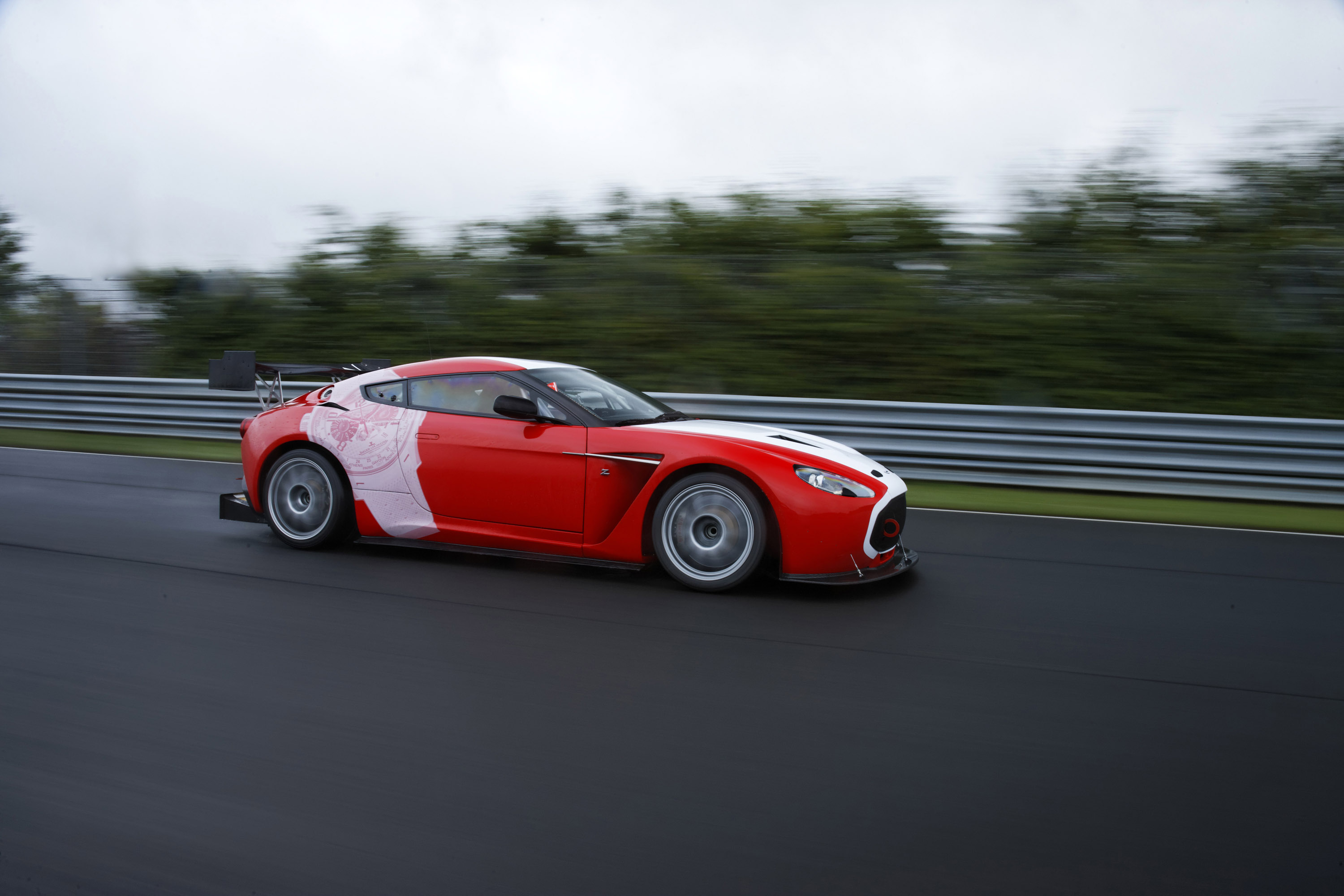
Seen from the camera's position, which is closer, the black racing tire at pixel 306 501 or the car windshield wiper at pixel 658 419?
the car windshield wiper at pixel 658 419

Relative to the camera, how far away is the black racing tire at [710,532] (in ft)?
15.9

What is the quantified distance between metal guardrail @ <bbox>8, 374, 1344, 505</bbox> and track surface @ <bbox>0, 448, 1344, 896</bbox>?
2404 mm

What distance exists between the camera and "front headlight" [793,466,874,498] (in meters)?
4.79

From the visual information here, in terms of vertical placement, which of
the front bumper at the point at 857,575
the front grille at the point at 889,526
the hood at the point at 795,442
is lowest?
the front bumper at the point at 857,575

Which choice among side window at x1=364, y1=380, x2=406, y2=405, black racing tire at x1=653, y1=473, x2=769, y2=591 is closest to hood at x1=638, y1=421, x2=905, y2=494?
black racing tire at x1=653, y1=473, x2=769, y2=591

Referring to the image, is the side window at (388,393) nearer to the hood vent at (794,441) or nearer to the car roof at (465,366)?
the car roof at (465,366)

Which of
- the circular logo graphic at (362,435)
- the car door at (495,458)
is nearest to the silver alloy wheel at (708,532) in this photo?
the car door at (495,458)

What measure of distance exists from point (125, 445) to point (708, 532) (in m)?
9.01

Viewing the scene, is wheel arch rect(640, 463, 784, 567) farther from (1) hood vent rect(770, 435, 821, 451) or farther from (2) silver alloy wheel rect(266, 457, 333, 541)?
(2) silver alloy wheel rect(266, 457, 333, 541)

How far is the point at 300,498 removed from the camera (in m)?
5.88

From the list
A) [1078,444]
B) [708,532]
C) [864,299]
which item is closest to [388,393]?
[708,532]

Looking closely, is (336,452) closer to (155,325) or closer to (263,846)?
(263,846)

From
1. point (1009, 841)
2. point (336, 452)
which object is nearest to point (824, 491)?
point (1009, 841)

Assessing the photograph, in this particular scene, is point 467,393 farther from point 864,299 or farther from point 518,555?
point 864,299
